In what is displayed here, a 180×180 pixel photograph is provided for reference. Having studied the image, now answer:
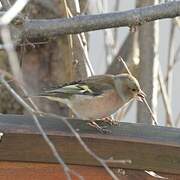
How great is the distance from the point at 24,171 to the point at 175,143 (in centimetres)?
56

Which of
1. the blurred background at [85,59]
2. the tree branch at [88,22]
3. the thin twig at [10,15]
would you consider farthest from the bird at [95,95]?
the thin twig at [10,15]

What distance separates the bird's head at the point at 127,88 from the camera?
294 cm

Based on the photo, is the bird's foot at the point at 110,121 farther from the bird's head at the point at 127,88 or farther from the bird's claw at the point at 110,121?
the bird's head at the point at 127,88

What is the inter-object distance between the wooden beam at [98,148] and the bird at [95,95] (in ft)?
1.28

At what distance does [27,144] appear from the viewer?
228 cm

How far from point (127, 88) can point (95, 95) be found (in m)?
0.18

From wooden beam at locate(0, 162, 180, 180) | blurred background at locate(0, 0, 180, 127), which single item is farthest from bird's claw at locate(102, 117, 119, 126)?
blurred background at locate(0, 0, 180, 127)

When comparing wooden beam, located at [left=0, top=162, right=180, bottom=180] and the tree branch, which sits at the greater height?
the tree branch

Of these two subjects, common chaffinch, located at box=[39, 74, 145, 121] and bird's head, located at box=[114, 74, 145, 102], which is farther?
bird's head, located at box=[114, 74, 145, 102]

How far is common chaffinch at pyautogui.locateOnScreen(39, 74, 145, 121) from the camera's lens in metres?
2.77

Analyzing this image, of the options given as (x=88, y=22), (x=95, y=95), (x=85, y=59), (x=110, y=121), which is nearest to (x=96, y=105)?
(x=95, y=95)

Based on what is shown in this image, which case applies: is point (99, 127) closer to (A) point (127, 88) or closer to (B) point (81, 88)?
(B) point (81, 88)

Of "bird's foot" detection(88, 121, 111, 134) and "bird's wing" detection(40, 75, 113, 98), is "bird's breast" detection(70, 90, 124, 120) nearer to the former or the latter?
"bird's wing" detection(40, 75, 113, 98)

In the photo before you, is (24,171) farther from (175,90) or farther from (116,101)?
(175,90)
